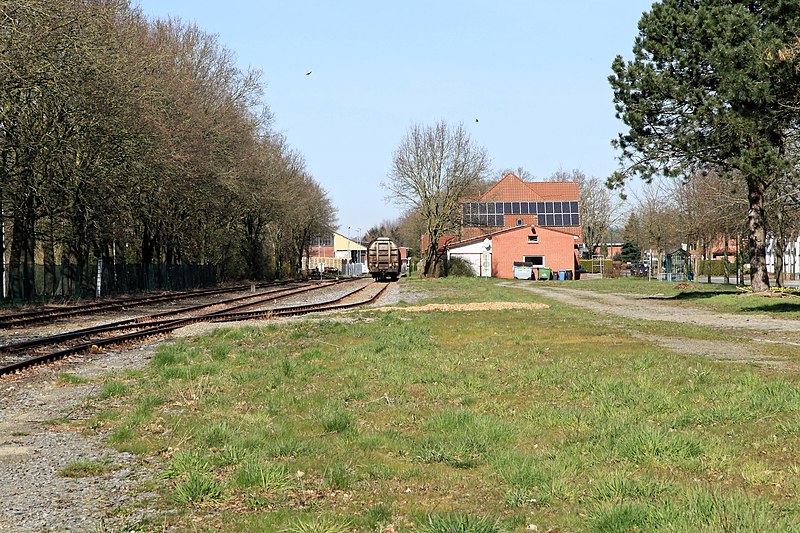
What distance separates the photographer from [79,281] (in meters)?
40.7

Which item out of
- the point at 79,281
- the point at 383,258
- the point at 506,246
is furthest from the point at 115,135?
the point at 506,246

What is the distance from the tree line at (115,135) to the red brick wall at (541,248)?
1310 inches

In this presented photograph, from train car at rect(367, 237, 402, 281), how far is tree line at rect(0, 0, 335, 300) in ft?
50.6

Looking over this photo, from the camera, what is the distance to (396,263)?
79.0 metres

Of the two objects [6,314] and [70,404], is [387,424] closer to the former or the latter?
[70,404]

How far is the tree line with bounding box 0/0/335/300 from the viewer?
29.3m

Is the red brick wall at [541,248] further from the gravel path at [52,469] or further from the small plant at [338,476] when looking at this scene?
the small plant at [338,476]

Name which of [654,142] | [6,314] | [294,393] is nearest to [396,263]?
[654,142]

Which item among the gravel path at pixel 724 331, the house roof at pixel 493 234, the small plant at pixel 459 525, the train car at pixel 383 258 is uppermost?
the house roof at pixel 493 234

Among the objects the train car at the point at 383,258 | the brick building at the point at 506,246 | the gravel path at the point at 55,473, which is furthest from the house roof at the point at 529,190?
the gravel path at the point at 55,473

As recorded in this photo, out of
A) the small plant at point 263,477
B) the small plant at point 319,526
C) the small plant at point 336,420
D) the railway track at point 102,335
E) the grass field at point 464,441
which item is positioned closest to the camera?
the small plant at point 319,526

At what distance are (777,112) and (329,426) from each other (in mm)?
21564

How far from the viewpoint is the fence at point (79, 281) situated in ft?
117

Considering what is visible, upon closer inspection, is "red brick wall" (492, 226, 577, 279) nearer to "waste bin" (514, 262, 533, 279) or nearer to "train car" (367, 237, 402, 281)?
"waste bin" (514, 262, 533, 279)
